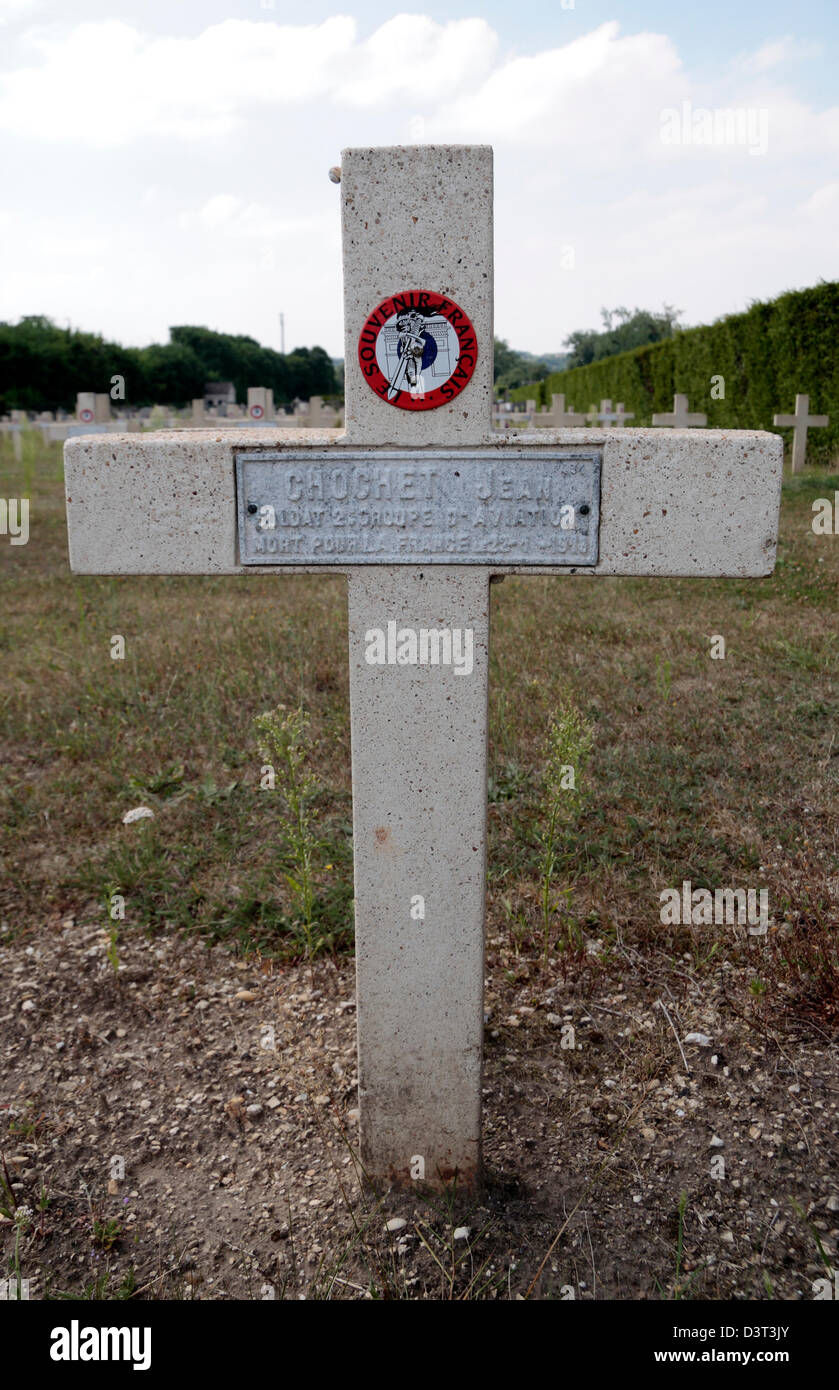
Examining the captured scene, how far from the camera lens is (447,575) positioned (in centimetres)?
190

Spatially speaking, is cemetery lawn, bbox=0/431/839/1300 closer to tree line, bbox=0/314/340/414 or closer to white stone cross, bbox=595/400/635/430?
white stone cross, bbox=595/400/635/430

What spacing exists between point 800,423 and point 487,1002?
10887 millimetres

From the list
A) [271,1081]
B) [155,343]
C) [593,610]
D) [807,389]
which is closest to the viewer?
[271,1081]

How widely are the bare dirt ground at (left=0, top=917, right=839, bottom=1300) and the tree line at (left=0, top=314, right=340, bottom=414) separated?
92.3 ft

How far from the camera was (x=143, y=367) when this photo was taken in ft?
147

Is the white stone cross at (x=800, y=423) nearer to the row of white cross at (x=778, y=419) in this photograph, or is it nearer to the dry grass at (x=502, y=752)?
the row of white cross at (x=778, y=419)

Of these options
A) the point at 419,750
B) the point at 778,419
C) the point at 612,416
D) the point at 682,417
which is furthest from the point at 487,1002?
the point at 612,416

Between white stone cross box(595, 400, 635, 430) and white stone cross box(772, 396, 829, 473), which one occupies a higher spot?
white stone cross box(595, 400, 635, 430)

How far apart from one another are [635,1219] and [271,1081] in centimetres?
98

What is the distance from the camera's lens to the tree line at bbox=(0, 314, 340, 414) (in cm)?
3634

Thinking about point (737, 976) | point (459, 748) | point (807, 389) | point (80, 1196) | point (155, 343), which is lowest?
point (80, 1196)

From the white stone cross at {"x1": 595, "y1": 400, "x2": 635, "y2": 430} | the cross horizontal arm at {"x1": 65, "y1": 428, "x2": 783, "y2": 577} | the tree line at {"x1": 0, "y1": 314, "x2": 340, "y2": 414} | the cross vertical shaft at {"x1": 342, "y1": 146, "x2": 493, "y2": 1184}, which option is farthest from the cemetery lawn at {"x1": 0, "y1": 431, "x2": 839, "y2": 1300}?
the tree line at {"x1": 0, "y1": 314, "x2": 340, "y2": 414}

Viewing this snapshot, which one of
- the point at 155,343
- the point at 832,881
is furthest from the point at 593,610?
the point at 155,343
